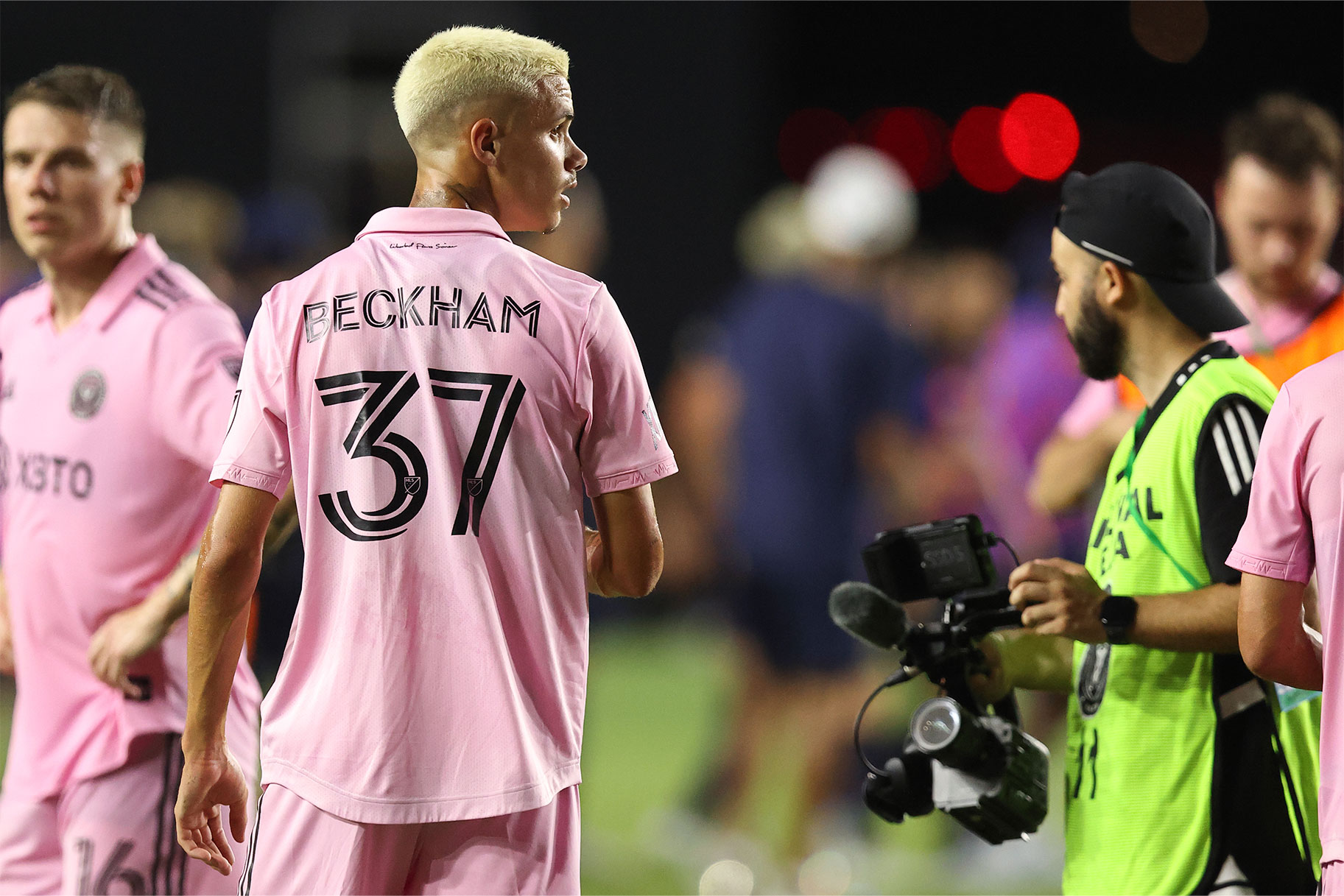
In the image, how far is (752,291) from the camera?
26.3ft

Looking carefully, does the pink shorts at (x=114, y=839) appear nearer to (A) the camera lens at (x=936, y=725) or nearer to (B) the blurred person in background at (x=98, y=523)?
(B) the blurred person in background at (x=98, y=523)

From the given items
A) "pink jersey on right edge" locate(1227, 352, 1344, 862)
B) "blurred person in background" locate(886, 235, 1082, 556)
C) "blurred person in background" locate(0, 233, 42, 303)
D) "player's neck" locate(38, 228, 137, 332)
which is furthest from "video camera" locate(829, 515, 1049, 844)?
"blurred person in background" locate(0, 233, 42, 303)

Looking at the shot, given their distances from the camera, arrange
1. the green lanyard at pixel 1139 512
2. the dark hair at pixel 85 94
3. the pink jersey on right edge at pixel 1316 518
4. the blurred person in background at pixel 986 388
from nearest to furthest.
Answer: the pink jersey on right edge at pixel 1316 518, the green lanyard at pixel 1139 512, the dark hair at pixel 85 94, the blurred person in background at pixel 986 388

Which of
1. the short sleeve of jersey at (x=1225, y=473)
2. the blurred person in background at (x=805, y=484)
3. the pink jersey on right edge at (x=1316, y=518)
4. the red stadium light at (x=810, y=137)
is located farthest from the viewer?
the red stadium light at (x=810, y=137)

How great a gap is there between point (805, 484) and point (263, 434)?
15.5 ft

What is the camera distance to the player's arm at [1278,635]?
288 centimetres

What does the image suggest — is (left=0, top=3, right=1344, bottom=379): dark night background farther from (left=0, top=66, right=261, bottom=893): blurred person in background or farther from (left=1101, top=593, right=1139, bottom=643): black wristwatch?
(left=1101, top=593, right=1139, bottom=643): black wristwatch

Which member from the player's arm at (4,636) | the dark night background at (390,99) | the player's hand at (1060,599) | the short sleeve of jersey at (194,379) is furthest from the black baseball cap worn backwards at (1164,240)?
the dark night background at (390,99)

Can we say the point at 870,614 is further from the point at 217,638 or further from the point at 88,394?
the point at 88,394

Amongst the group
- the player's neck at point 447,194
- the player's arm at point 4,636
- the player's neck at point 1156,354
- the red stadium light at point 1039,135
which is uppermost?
the red stadium light at point 1039,135

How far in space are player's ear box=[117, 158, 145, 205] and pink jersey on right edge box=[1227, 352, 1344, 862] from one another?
2981mm

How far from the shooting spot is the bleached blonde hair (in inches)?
118

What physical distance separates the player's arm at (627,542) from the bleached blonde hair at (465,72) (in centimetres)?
81

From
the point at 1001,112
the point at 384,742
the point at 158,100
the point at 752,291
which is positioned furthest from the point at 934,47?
the point at 384,742
